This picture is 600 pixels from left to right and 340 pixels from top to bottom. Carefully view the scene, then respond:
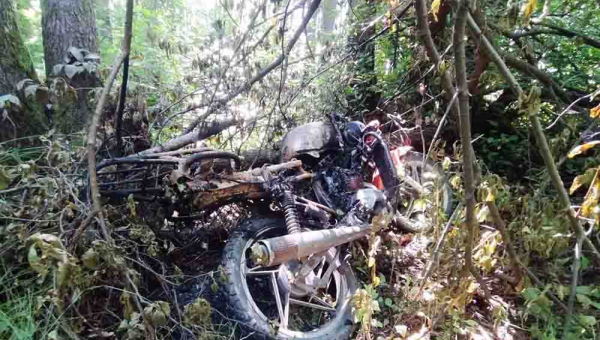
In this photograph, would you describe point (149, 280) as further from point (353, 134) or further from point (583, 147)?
point (583, 147)

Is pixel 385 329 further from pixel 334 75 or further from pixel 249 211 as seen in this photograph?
pixel 334 75

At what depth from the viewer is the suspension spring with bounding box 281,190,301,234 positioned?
266cm

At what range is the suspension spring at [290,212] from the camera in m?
2.66

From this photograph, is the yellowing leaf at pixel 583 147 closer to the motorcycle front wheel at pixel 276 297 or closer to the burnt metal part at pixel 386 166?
the motorcycle front wheel at pixel 276 297

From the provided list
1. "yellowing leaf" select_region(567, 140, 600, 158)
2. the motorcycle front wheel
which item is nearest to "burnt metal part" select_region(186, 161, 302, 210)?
the motorcycle front wheel

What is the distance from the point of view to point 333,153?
3.56 metres

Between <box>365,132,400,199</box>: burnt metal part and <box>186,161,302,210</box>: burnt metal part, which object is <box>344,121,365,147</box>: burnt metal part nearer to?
<box>365,132,400,199</box>: burnt metal part

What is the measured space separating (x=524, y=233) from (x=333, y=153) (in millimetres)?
1625

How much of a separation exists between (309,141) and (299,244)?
135cm

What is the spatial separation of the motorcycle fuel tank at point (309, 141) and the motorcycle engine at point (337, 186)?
0.21 metres

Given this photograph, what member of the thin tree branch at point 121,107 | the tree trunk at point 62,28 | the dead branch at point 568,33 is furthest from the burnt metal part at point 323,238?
the tree trunk at point 62,28

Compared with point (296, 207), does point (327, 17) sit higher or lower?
higher

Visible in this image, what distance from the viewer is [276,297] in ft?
8.36

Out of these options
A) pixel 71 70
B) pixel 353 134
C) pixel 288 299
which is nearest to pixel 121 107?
pixel 71 70
